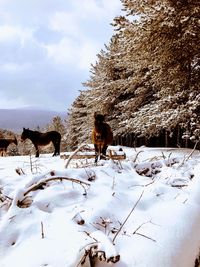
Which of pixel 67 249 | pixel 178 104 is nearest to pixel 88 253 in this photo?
pixel 67 249

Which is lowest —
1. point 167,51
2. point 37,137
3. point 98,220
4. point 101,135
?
point 98,220

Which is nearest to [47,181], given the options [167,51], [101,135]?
[101,135]

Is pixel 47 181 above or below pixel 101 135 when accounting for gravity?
below

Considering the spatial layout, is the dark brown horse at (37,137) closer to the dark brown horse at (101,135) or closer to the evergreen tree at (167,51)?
the evergreen tree at (167,51)

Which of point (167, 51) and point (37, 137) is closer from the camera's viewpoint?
point (167, 51)

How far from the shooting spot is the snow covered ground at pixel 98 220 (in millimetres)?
2055

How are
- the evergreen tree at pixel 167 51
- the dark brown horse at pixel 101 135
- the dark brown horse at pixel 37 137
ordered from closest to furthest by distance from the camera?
the evergreen tree at pixel 167 51, the dark brown horse at pixel 101 135, the dark brown horse at pixel 37 137

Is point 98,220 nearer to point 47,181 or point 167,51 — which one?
point 47,181

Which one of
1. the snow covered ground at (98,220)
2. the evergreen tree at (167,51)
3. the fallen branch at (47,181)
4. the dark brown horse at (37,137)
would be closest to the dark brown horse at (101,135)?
the evergreen tree at (167,51)

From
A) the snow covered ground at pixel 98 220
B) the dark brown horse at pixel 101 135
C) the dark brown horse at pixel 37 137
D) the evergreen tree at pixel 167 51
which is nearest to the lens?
the snow covered ground at pixel 98 220

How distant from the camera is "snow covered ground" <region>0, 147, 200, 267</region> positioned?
2.05 metres

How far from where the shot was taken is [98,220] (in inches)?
99.4

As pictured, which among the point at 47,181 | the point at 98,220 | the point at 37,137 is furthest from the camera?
the point at 37,137

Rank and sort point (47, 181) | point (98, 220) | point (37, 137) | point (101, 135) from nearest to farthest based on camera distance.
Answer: point (98, 220)
point (47, 181)
point (101, 135)
point (37, 137)
